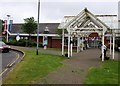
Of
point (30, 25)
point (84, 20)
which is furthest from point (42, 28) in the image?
point (84, 20)

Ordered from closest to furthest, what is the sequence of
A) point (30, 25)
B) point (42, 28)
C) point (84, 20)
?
point (84, 20) < point (30, 25) < point (42, 28)

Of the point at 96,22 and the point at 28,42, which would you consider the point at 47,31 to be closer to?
the point at 28,42

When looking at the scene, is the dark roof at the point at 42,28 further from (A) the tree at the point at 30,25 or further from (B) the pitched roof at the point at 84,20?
(B) the pitched roof at the point at 84,20

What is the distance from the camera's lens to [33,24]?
55250mm

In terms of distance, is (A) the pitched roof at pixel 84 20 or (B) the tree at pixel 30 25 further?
(B) the tree at pixel 30 25

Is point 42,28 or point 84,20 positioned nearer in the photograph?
point 84,20

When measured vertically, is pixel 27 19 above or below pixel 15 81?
above

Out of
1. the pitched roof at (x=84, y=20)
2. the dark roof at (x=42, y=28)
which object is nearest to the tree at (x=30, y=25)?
the dark roof at (x=42, y=28)

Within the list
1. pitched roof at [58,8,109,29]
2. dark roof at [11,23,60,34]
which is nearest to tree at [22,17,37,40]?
dark roof at [11,23,60,34]

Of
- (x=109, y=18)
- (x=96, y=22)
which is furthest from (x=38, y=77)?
(x=109, y=18)

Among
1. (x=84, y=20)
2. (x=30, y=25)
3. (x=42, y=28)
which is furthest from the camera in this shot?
(x=42, y=28)

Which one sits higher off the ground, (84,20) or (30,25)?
(30,25)

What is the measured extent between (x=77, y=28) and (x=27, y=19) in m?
26.8

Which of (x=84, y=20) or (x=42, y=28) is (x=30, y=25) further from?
(x=84, y=20)
